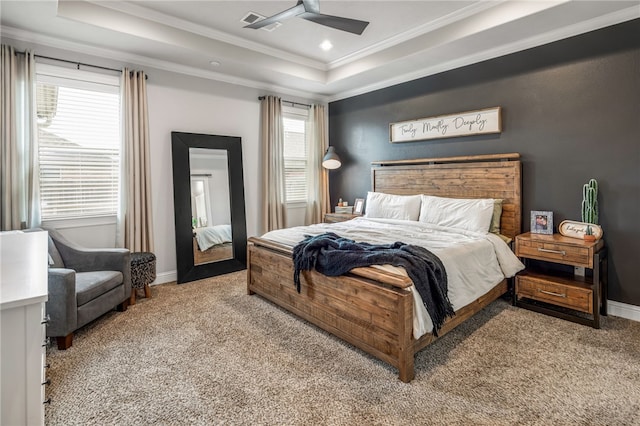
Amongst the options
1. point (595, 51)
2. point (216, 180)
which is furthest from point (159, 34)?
point (595, 51)

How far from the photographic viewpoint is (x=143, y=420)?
178 centimetres

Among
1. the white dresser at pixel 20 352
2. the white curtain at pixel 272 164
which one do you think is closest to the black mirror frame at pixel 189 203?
the white curtain at pixel 272 164

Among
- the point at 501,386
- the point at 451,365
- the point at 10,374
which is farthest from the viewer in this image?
the point at 451,365

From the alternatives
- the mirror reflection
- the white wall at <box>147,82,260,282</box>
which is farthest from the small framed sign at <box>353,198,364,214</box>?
the white wall at <box>147,82,260,282</box>

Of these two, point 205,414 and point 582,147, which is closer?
point 205,414

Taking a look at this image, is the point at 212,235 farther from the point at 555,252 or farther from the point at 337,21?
the point at 555,252

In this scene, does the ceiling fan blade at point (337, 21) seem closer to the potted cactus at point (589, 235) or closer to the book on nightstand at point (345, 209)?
the potted cactus at point (589, 235)

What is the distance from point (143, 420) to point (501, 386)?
207 centimetres

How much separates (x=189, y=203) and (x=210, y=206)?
0.91 ft

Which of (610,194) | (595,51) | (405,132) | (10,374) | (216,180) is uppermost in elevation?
(595,51)

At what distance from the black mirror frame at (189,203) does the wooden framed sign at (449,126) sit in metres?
2.36

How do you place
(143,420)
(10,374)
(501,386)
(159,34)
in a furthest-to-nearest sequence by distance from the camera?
(159,34) < (501,386) < (143,420) < (10,374)

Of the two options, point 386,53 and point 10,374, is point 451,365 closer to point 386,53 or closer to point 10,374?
point 10,374

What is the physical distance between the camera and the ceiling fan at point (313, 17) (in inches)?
97.9
